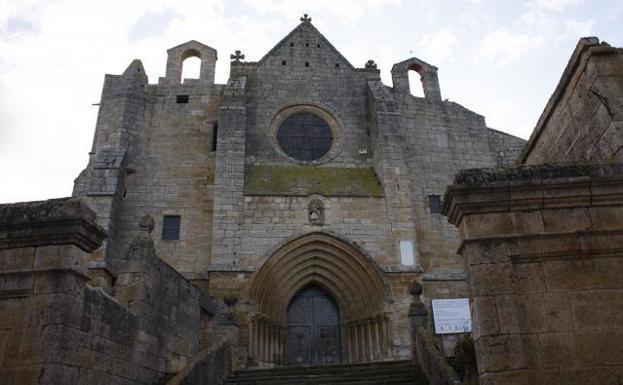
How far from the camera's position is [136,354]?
7188mm

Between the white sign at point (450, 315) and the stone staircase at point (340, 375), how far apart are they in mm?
3582

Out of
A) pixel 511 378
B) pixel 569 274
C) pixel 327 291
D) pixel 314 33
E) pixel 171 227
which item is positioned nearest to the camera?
pixel 511 378

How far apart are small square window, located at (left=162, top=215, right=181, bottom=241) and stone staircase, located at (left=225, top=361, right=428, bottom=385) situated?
5.17 metres

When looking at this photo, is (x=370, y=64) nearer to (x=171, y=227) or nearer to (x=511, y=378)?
(x=171, y=227)

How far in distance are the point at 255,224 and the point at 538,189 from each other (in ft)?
31.1

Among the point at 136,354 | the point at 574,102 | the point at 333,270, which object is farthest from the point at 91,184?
the point at 574,102

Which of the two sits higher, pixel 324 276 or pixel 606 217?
pixel 324 276

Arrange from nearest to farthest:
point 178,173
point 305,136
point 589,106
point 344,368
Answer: point 589,106 → point 344,368 → point 178,173 → point 305,136

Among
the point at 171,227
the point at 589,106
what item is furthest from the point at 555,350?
the point at 171,227

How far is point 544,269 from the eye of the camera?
3.83 metres

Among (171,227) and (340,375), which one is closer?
(340,375)

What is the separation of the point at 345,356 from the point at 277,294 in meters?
2.26

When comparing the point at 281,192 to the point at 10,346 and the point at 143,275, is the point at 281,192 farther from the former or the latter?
the point at 10,346

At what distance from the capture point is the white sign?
490 inches
